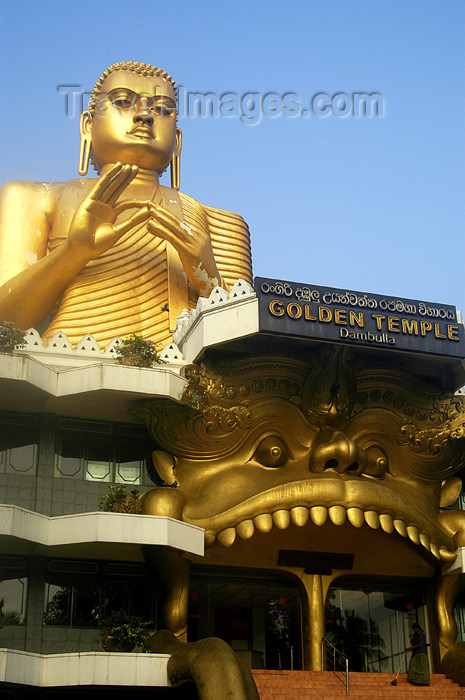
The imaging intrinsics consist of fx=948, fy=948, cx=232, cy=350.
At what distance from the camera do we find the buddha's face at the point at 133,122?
76.7ft

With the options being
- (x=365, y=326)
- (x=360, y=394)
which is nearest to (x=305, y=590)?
(x=360, y=394)

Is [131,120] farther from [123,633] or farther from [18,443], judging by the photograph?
[123,633]

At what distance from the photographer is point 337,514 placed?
16734 millimetres

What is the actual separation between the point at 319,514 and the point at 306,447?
1.46 m

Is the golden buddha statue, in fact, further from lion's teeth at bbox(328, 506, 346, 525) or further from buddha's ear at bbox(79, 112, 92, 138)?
lion's teeth at bbox(328, 506, 346, 525)

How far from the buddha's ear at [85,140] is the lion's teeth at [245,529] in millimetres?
11380

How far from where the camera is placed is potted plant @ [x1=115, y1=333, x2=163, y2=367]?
17.0 meters

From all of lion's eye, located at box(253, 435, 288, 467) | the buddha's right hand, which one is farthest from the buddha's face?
lion's eye, located at box(253, 435, 288, 467)

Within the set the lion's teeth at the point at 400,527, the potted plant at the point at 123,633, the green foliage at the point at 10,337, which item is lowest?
the potted plant at the point at 123,633

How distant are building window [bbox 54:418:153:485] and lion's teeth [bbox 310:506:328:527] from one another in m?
3.22

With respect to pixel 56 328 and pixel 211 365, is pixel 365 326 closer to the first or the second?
pixel 211 365

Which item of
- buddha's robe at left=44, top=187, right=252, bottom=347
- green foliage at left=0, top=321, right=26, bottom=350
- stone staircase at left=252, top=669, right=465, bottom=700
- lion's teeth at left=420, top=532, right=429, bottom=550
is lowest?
stone staircase at left=252, top=669, right=465, bottom=700

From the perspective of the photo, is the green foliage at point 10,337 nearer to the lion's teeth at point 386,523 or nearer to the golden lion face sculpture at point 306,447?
the golden lion face sculpture at point 306,447

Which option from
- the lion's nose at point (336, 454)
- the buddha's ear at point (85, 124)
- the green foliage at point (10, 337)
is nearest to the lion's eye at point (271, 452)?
the lion's nose at point (336, 454)
